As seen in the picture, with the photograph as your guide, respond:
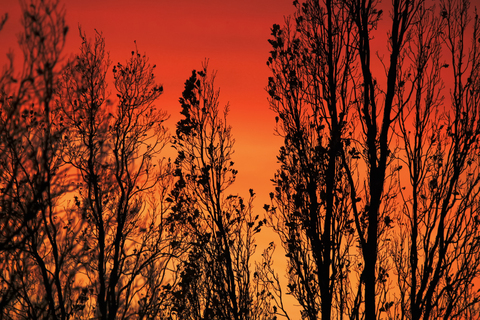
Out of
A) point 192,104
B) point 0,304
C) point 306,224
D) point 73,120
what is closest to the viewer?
point 0,304

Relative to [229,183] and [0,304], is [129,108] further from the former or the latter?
[0,304]

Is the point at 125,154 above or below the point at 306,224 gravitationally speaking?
above

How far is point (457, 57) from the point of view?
970 cm

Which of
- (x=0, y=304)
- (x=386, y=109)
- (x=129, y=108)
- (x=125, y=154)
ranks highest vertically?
(x=129, y=108)

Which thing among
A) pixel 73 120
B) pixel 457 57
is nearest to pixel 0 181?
pixel 73 120

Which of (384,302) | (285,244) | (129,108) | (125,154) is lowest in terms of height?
(384,302)

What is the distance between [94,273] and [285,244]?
6.79m

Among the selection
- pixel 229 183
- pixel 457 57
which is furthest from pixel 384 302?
pixel 457 57

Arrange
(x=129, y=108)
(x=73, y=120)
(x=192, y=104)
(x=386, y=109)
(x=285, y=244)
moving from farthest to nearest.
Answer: (x=129, y=108), (x=73, y=120), (x=192, y=104), (x=285, y=244), (x=386, y=109)

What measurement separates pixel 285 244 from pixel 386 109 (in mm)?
4221

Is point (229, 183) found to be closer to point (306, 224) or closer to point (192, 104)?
point (192, 104)

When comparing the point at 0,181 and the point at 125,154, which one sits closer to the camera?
the point at 0,181

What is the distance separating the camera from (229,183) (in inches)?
472

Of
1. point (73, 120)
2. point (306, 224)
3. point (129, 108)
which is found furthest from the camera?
point (129, 108)
